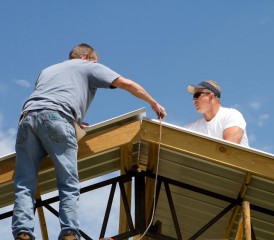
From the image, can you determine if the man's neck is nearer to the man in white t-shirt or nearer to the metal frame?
the man in white t-shirt

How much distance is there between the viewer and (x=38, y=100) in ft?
18.0

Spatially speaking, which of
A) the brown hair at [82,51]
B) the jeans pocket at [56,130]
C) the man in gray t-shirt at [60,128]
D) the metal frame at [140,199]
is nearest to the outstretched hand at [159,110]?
the man in gray t-shirt at [60,128]

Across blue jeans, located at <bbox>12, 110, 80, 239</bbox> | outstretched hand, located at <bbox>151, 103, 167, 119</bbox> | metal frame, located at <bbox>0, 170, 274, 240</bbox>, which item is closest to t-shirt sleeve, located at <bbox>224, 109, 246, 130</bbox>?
metal frame, located at <bbox>0, 170, 274, 240</bbox>

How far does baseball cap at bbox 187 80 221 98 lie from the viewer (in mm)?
7652

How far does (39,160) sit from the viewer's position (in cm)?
541

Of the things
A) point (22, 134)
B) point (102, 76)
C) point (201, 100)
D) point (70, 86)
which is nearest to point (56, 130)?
point (22, 134)

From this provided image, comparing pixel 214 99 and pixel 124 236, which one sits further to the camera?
pixel 214 99

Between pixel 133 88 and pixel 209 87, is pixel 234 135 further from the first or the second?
pixel 133 88

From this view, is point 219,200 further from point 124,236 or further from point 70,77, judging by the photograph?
point 70,77

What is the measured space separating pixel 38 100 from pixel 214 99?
2.81 m

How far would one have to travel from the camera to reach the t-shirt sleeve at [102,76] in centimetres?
568

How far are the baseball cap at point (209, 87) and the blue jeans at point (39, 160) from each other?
2.68m

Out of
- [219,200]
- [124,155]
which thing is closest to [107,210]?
[124,155]

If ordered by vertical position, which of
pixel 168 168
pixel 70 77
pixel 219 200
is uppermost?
pixel 70 77
